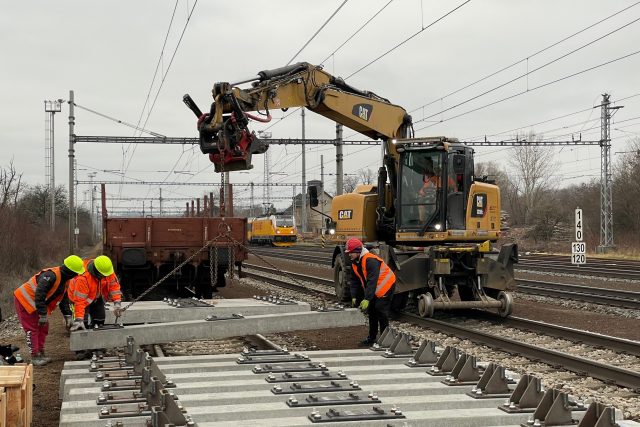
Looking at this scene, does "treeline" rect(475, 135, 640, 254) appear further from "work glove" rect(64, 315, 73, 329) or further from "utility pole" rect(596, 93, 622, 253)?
"work glove" rect(64, 315, 73, 329)

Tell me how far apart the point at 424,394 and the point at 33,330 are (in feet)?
19.2

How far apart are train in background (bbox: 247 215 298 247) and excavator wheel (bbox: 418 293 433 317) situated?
149ft

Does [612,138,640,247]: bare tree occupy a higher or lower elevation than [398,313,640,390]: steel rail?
higher

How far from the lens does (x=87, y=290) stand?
30.7 feet

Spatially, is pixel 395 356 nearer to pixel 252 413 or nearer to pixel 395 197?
pixel 252 413

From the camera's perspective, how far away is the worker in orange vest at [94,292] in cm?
923

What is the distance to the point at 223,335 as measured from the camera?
8742 mm

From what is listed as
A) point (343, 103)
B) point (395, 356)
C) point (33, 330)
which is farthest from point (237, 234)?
point (395, 356)

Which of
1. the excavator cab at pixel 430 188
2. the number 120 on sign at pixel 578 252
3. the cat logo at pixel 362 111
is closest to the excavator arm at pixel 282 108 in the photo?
the cat logo at pixel 362 111

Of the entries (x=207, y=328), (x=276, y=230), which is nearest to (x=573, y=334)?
(x=207, y=328)

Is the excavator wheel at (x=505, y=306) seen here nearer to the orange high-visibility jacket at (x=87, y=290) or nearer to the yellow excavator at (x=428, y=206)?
the yellow excavator at (x=428, y=206)

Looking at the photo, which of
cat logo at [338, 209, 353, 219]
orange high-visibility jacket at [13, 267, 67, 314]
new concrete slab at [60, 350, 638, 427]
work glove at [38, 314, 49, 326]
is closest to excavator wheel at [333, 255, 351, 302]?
cat logo at [338, 209, 353, 219]

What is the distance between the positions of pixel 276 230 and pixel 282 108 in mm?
45163

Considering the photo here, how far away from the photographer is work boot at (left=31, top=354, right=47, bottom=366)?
30.9ft
